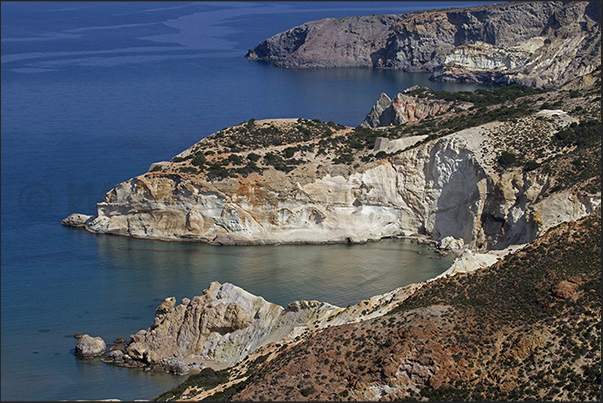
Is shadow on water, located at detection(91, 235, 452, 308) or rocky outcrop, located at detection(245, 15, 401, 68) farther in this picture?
rocky outcrop, located at detection(245, 15, 401, 68)

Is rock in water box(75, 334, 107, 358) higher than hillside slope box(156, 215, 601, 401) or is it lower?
lower

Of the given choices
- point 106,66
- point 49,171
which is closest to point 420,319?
point 49,171

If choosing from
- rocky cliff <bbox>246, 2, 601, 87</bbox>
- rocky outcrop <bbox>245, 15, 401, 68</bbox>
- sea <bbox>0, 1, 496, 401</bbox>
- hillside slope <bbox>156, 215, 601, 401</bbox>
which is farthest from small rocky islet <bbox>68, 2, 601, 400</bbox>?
rocky outcrop <bbox>245, 15, 401, 68</bbox>

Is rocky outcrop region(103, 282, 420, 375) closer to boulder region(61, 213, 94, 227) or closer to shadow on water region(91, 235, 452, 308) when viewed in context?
shadow on water region(91, 235, 452, 308)

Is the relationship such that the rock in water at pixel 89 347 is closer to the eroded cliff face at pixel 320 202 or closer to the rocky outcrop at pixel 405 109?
the eroded cliff face at pixel 320 202

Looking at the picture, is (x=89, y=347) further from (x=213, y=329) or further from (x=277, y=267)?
(x=277, y=267)

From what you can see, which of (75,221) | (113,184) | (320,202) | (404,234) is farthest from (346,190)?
(113,184)

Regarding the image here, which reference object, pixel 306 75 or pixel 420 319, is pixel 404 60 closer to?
pixel 306 75
